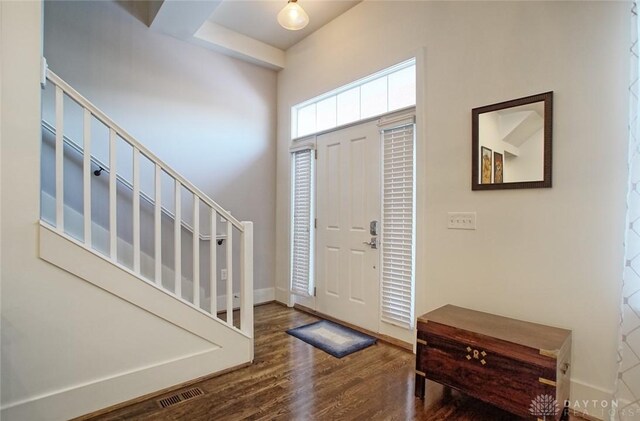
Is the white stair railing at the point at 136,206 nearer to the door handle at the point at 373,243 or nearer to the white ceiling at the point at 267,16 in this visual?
the door handle at the point at 373,243

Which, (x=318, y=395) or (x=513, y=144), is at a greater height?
(x=513, y=144)

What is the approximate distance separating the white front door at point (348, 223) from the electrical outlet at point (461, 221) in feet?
2.42

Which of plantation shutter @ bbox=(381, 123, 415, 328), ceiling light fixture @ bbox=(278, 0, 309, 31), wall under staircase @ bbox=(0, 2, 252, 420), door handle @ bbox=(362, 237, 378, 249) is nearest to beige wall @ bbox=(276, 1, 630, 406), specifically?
plantation shutter @ bbox=(381, 123, 415, 328)

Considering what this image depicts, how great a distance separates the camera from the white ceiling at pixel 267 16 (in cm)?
312

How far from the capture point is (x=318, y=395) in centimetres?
203

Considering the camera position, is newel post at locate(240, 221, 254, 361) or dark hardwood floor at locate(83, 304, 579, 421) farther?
newel post at locate(240, 221, 254, 361)

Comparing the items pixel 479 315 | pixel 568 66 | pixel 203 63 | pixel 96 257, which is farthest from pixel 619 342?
pixel 203 63

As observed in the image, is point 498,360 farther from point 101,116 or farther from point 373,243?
point 101,116

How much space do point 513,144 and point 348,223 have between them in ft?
5.40

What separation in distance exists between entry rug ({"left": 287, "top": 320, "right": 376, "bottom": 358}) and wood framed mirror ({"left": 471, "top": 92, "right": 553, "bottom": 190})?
5.35 feet

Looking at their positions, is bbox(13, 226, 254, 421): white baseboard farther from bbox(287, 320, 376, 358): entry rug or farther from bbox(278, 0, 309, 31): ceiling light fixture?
bbox(278, 0, 309, 31): ceiling light fixture

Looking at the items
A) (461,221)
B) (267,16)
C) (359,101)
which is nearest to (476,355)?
(461,221)

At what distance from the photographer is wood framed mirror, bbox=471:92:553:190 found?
1.97m

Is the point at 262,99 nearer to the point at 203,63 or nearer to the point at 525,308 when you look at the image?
the point at 203,63
